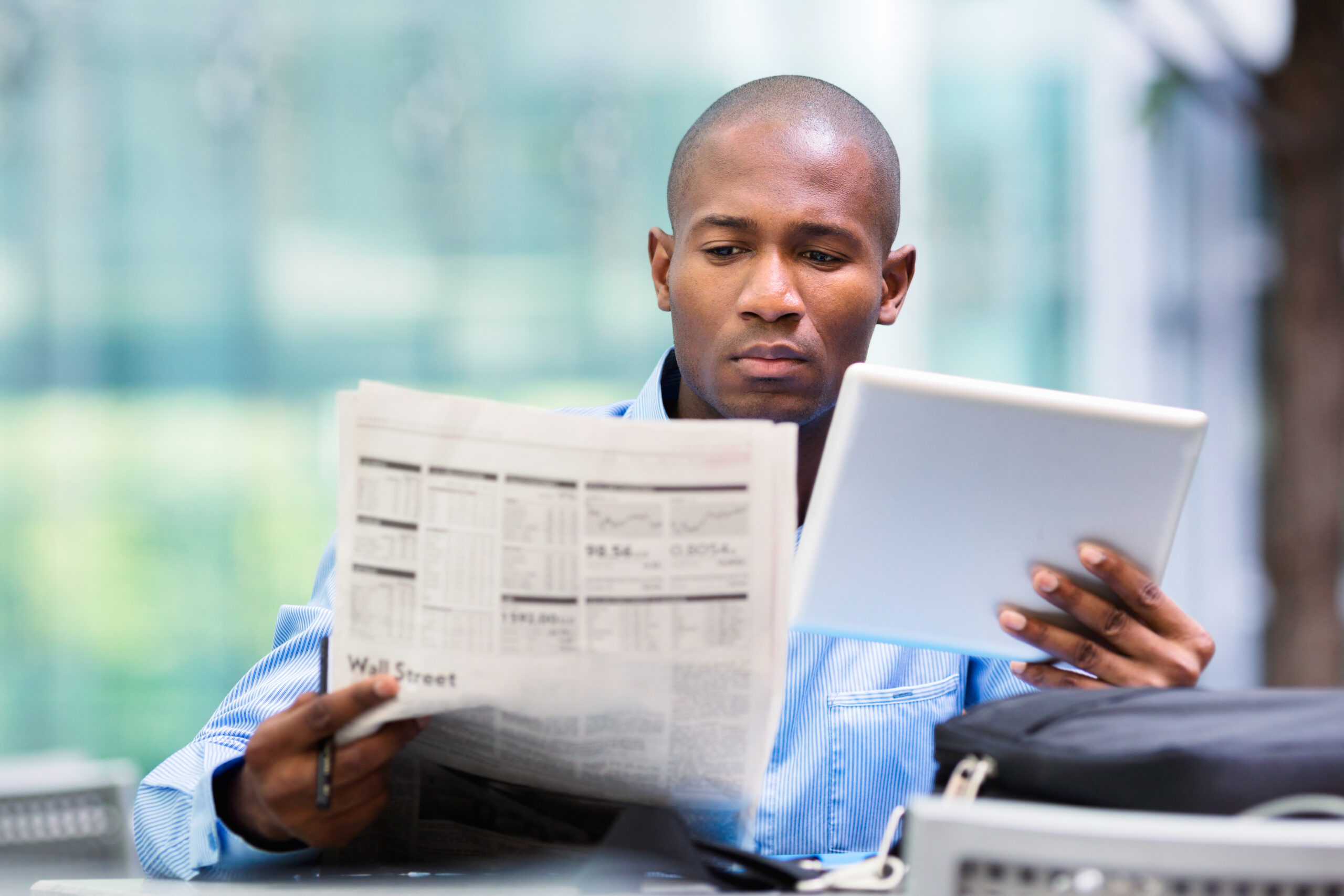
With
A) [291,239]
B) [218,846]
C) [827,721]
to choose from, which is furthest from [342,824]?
[291,239]

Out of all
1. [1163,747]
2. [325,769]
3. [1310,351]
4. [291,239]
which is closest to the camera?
[1163,747]

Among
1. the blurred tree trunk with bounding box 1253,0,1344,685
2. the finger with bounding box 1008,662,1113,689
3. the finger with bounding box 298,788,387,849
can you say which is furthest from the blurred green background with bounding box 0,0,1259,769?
the finger with bounding box 298,788,387,849

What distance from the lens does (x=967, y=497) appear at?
3.00ft

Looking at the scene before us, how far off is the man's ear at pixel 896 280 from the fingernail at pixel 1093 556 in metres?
0.53

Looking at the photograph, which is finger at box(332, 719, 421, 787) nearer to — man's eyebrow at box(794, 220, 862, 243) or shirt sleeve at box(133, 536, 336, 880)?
shirt sleeve at box(133, 536, 336, 880)

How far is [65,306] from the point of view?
3.17 m

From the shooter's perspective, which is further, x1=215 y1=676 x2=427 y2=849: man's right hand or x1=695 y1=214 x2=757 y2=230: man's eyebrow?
x1=695 y1=214 x2=757 y2=230: man's eyebrow

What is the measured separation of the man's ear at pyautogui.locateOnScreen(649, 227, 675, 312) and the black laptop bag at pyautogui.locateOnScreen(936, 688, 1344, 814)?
0.76 meters

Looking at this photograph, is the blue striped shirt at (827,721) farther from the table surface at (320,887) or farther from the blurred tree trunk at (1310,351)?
the blurred tree trunk at (1310,351)

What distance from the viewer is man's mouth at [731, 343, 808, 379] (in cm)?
123

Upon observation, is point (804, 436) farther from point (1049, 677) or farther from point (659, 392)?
point (1049, 677)

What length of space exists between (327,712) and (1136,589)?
→ 2.04 ft

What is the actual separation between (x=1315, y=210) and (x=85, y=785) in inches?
109

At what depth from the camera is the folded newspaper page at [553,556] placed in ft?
2.58
